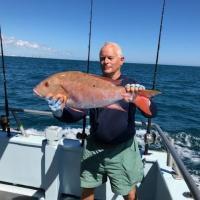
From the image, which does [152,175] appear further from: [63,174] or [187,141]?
[187,141]

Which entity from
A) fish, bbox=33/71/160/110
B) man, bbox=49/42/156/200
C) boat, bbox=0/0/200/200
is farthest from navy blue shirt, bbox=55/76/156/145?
boat, bbox=0/0/200/200

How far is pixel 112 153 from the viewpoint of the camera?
10.3ft

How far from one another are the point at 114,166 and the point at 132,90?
3.02 ft

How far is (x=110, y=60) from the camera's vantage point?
9.90ft

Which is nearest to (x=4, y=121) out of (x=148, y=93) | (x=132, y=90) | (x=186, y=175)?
(x=132, y=90)

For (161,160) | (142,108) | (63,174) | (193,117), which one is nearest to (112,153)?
(142,108)

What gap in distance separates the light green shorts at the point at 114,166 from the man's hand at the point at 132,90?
2.25 feet

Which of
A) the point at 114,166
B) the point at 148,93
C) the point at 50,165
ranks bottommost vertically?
the point at 50,165

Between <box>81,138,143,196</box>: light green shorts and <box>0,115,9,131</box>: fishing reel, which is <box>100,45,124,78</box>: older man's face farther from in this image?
<box>0,115,9,131</box>: fishing reel

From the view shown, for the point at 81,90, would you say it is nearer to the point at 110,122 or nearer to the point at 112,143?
the point at 110,122

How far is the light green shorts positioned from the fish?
662 mm

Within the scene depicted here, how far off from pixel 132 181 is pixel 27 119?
11.2 m

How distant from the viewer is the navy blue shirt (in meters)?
3.03

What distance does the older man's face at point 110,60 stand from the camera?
9.89 ft
